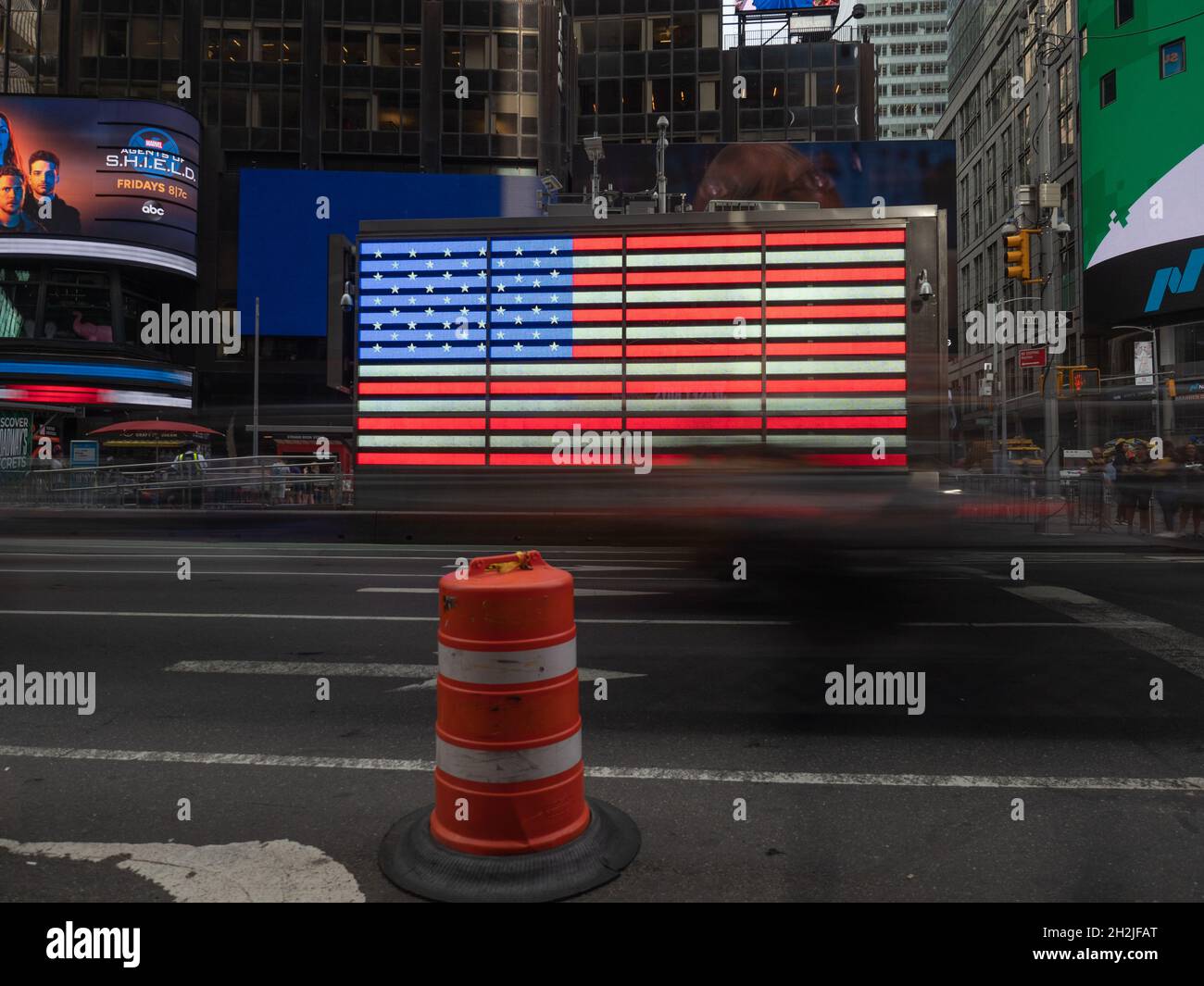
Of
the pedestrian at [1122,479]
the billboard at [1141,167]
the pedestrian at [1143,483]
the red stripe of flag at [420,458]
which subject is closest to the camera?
the red stripe of flag at [420,458]

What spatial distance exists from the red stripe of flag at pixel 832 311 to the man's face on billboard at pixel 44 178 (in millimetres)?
45212

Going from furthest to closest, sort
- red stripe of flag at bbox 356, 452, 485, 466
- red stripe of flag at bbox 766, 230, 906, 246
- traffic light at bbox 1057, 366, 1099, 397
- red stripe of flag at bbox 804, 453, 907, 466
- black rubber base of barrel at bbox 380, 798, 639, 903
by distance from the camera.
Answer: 1. traffic light at bbox 1057, 366, 1099, 397
2. red stripe of flag at bbox 356, 452, 485, 466
3. red stripe of flag at bbox 766, 230, 906, 246
4. red stripe of flag at bbox 804, 453, 907, 466
5. black rubber base of barrel at bbox 380, 798, 639, 903

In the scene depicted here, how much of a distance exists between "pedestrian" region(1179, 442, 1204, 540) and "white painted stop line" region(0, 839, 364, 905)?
15955 millimetres

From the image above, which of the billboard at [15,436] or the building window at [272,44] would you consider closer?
the billboard at [15,436]

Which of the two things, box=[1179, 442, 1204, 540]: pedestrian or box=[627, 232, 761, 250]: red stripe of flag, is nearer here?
box=[627, 232, 761, 250]: red stripe of flag

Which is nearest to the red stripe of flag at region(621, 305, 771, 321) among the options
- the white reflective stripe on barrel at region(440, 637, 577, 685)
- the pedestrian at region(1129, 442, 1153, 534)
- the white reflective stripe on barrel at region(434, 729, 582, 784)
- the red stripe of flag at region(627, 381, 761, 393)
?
the red stripe of flag at region(627, 381, 761, 393)

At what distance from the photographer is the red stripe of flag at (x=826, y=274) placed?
358 inches

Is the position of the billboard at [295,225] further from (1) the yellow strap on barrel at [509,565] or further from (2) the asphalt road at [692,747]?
(1) the yellow strap on barrel at [509,565]

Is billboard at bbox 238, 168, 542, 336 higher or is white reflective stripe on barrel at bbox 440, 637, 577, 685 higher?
billboard at bbox 238, 168, 542, 336

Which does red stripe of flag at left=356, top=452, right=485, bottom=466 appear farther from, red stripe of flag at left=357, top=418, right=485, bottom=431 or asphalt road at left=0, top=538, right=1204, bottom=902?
asphalt road at left=0, top=538, right=1204, bottom=902

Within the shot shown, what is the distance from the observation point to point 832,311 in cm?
889

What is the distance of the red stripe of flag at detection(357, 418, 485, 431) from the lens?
9891mm

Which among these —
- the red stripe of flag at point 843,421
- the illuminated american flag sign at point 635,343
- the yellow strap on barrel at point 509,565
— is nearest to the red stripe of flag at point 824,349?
the illuminated american flag sign at point 635,343

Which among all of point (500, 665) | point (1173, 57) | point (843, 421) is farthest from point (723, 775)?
point (1173, 57)
